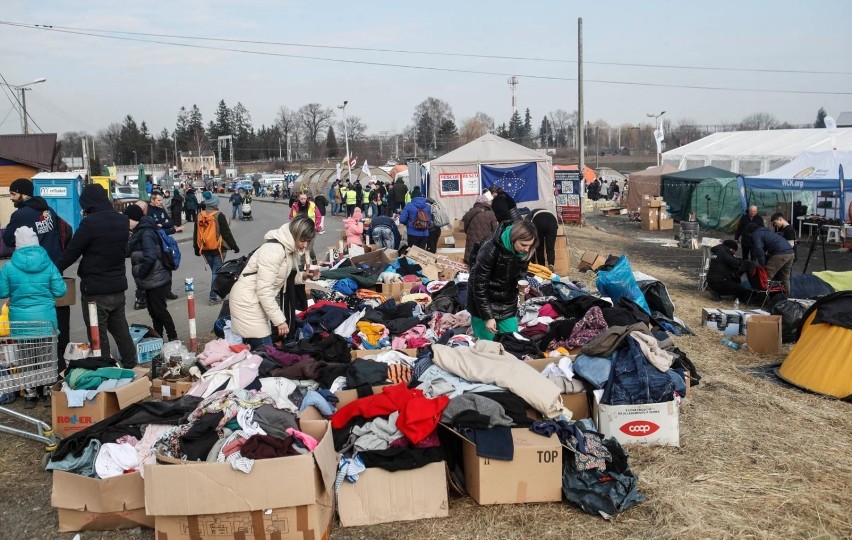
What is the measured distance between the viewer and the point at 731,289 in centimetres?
1175

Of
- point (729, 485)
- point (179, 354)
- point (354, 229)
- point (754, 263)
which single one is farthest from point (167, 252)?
point (754, 263)

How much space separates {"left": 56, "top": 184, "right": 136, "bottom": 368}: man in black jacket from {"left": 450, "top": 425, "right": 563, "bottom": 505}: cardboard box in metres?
3.98

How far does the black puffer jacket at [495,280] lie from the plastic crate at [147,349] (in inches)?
143

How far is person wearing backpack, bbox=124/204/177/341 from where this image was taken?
7.47 m

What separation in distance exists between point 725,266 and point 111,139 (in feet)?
352

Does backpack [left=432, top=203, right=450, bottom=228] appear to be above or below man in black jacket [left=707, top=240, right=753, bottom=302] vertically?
above

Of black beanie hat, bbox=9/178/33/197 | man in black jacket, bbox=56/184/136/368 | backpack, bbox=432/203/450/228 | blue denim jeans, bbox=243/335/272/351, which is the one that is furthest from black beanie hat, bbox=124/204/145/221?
backpack, bbox=432/203/450/228

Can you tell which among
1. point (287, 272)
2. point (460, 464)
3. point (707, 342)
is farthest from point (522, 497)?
point (707, 342)

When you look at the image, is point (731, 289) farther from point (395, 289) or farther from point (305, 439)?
point (305, 439)

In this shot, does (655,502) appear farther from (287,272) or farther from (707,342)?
(707,342)

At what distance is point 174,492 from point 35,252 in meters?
3.43

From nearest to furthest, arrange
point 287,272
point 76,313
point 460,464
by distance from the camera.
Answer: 1. point 460,464
2. point 287,272
3. point 76,313

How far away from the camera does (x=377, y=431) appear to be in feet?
14.4

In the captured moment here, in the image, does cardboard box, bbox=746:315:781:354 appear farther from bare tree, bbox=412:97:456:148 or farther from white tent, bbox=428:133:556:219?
bare tree, bbox=412:97:456:148
